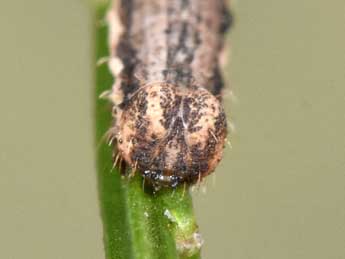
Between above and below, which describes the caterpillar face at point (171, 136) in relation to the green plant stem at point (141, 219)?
above

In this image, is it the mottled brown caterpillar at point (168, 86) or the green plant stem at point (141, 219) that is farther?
the mottled brown caterpillar at point (168, 86)

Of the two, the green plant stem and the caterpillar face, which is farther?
the caterpillar face

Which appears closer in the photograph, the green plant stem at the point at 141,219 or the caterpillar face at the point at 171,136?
the green plant stem at the point at 141,219

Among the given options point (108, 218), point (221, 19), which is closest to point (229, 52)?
point (221, 19)

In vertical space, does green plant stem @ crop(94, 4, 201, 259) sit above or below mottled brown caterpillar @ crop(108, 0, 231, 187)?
below

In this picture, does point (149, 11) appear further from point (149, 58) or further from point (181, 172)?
point (181, 172)
